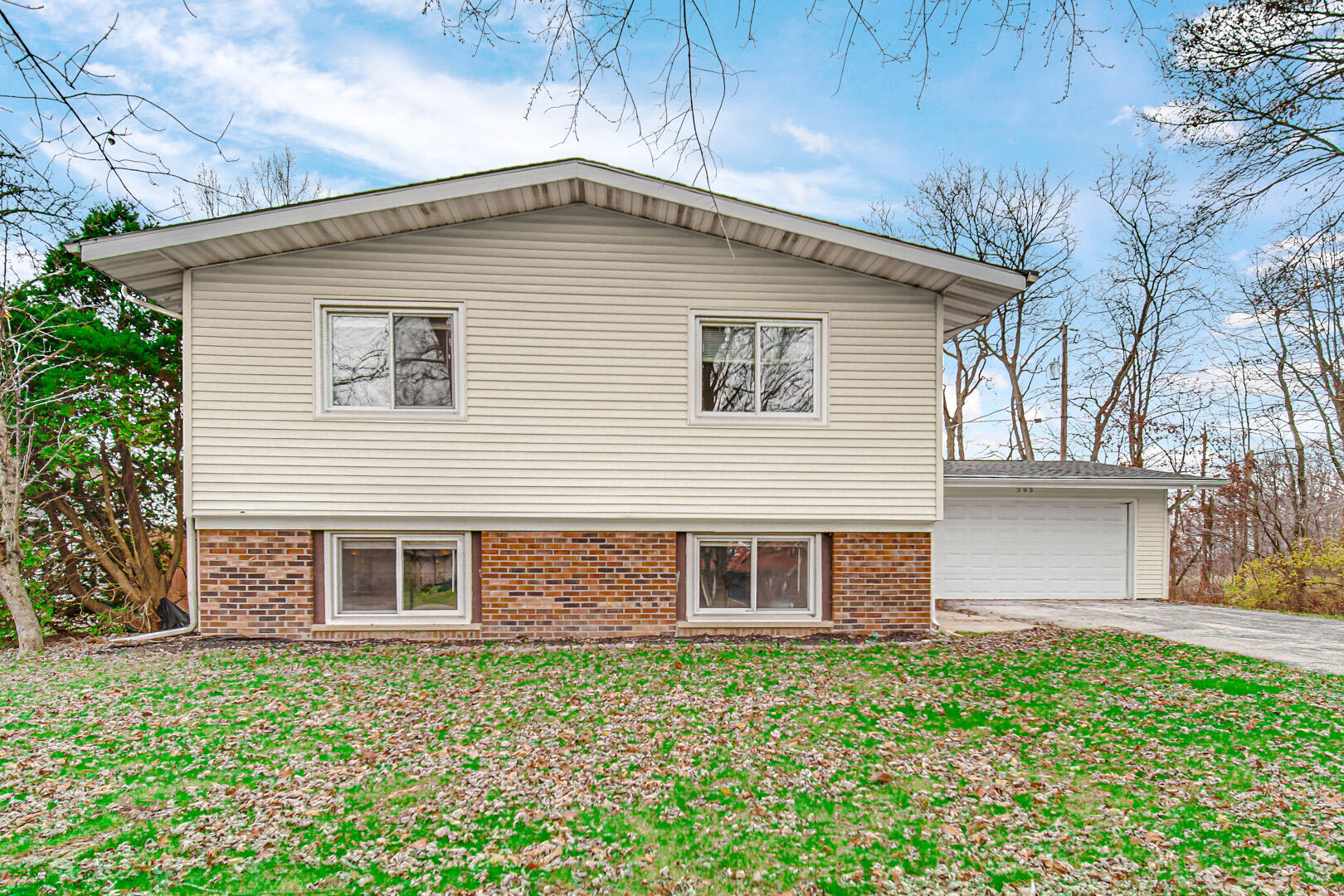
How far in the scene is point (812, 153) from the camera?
3863 mm

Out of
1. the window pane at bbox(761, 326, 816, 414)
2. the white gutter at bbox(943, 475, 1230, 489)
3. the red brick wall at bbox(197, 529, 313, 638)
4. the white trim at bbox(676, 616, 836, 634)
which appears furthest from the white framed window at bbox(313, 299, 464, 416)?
the white gutter at bbox(943, 475, 1230, 489)

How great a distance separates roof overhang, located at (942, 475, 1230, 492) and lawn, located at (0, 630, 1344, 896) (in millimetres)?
5531

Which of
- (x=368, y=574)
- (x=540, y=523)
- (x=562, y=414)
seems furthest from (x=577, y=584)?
(x=368, y=574)

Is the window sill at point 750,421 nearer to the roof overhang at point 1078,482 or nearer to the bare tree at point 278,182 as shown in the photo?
the roof overhang at point 1078,482

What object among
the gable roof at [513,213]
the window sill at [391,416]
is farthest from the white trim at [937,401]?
the window sill at [391,416]

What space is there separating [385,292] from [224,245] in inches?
64.1

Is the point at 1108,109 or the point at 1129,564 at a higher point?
the point at 1108,109

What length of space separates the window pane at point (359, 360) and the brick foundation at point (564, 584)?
5.34 feet

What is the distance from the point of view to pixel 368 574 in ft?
24.9

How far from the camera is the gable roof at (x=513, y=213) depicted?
686 cm

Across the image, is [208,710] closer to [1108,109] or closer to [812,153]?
[812,153]

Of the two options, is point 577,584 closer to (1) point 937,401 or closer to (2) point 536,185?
(2) point 536,185

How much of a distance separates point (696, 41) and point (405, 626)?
6701mm

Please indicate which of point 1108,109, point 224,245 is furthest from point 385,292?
point 1108,109
